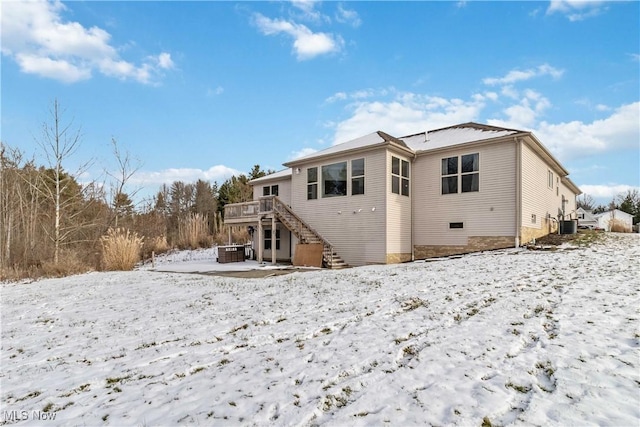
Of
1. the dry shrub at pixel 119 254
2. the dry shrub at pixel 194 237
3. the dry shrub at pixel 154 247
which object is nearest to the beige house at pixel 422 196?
the dry shrub at pixel 119 254

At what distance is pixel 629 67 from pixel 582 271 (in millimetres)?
8659

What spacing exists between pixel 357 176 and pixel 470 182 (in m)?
4.40

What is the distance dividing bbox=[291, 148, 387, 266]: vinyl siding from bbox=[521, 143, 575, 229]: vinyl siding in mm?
5112

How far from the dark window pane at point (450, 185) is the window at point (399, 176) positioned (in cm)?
148

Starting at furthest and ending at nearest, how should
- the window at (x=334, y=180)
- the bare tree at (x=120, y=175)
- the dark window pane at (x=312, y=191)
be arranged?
the bare tree at (x=120, y=175) → the dark window pane at (x=312, y=191) → the window at (x=334, y=180)

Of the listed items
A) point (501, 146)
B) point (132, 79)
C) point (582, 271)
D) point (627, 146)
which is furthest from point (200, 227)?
point (627, 146)

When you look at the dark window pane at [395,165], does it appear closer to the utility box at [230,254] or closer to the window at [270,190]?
the window at [270,190]

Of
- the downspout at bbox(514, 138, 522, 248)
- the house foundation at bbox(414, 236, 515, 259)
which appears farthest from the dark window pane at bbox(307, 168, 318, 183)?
the downspout at bbox(514, 138, 522, 248)

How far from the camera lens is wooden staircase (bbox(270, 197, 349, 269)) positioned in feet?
45.3

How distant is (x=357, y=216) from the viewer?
13961mm

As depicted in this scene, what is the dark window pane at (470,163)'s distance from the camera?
1287cm

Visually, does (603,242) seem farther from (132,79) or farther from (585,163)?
(132,79)

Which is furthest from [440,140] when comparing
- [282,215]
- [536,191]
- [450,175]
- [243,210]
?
[243,210]

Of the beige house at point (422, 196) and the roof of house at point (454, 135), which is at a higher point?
the roof of house at point (454, 135)
